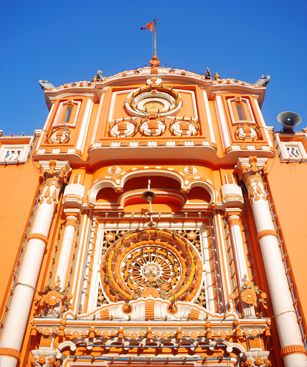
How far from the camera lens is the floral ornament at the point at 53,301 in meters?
7.83

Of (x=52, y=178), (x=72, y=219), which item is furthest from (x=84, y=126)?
(x=72, y=219)

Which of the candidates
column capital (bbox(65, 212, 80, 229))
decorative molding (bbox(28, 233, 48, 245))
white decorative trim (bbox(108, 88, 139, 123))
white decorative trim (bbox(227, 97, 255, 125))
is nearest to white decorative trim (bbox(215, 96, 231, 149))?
white decorative trim (bbox(227, 97, 255, 125))

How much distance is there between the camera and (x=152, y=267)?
944cm

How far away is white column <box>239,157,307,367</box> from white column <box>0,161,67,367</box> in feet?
14.5

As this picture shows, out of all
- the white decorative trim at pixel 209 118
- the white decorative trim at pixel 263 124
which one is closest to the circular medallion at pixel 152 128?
the white decorative trim at pixel 209 118

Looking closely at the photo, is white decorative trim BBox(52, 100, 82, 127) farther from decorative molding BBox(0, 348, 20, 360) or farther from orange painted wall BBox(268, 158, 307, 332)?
decorative molding BBox(0, 348, 20, 360)

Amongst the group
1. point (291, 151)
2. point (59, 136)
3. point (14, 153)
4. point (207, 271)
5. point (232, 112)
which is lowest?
point (207, 271)

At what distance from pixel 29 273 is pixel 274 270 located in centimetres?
467

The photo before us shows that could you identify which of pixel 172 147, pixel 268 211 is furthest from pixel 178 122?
pixel 268 211

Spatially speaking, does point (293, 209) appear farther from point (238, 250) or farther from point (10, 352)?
point (10, 352)

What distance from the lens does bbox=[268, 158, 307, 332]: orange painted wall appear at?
27.3 ft

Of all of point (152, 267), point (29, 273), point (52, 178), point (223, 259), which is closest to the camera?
point (29, 273)

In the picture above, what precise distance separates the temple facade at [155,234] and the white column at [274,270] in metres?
0.02

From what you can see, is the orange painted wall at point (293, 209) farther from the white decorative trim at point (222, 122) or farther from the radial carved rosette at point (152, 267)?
the radial carved rosette at point (152, 267)
